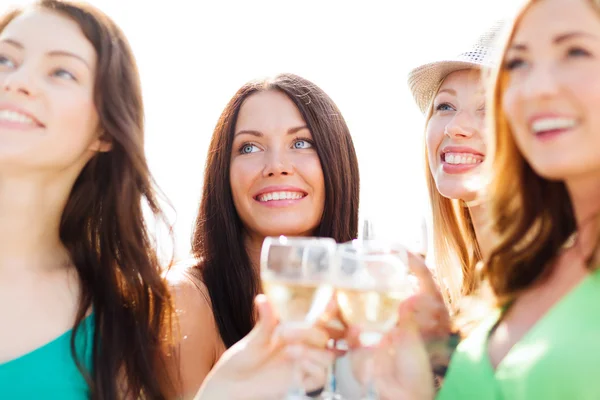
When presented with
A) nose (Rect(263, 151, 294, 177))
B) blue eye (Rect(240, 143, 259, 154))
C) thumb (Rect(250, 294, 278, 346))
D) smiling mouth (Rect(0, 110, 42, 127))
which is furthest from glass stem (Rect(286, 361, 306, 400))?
blue eye (Rect(240, 143, 259, 154))

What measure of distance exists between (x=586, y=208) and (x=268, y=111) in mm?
2298

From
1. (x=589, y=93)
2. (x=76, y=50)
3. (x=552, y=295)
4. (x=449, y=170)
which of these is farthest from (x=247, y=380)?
(x=449, y=170)

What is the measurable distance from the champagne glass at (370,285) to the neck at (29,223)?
5.55 feet

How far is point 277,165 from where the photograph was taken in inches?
163

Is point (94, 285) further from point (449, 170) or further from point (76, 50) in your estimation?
point (449, 170)

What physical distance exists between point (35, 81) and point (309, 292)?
5.35 ft

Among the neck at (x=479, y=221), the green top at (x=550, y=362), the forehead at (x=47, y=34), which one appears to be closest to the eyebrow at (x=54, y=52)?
the forehead at (x=47, y=34)

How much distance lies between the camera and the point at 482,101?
177 inches

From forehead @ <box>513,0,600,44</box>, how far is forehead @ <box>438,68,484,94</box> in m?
2.20

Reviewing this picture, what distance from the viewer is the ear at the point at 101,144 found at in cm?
335

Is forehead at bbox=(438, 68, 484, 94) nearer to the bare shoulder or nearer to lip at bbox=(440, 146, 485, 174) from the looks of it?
lip at bbox=(440, 146, 485, 174)

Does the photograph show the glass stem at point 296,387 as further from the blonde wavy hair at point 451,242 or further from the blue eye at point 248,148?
the blonde wavy hair at point 451,242

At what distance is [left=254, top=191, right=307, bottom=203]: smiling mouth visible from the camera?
4.19 meters

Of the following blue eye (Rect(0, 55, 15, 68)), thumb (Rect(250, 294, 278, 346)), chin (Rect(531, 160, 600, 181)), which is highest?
blue eye (Rect(0, 55, 15, 68))
